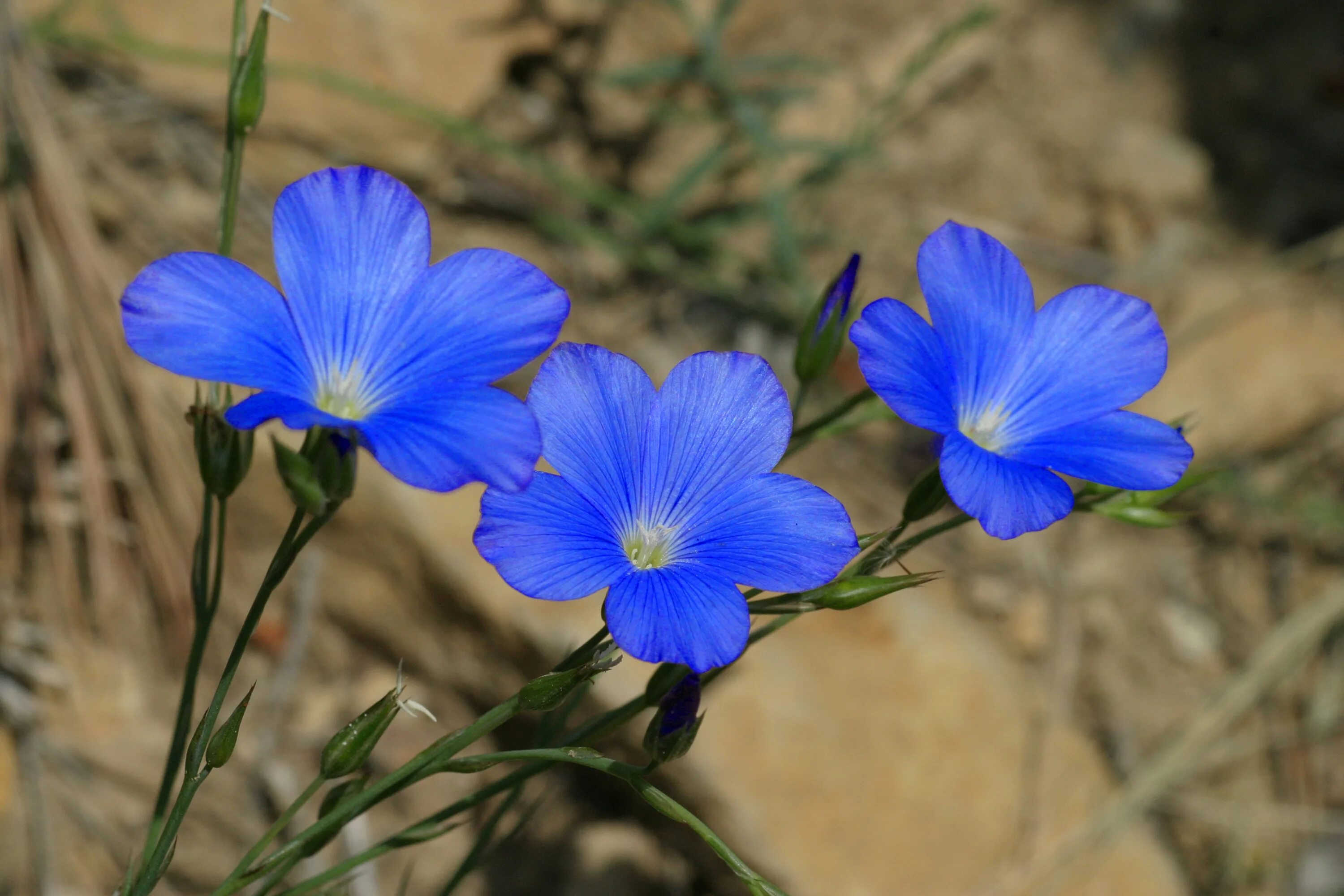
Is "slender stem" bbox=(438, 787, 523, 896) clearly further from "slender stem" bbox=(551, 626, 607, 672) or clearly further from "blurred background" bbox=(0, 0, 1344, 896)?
"blurred background" bbox=(0, 0, 1344, 896)

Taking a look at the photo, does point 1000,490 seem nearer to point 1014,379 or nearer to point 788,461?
point 1014,379

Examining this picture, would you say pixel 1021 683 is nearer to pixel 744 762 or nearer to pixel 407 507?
pixel 744 762

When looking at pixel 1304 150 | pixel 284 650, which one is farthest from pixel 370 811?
pixel 1304 150

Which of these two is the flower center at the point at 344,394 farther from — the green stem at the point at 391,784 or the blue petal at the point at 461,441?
the green stem at the point at 391,784

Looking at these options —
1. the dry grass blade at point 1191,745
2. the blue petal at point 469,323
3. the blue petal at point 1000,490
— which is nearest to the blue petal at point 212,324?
the blue petal at point 469,323

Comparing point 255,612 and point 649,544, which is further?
point 649,544

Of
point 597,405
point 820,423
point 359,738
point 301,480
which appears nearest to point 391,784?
point 359,738
